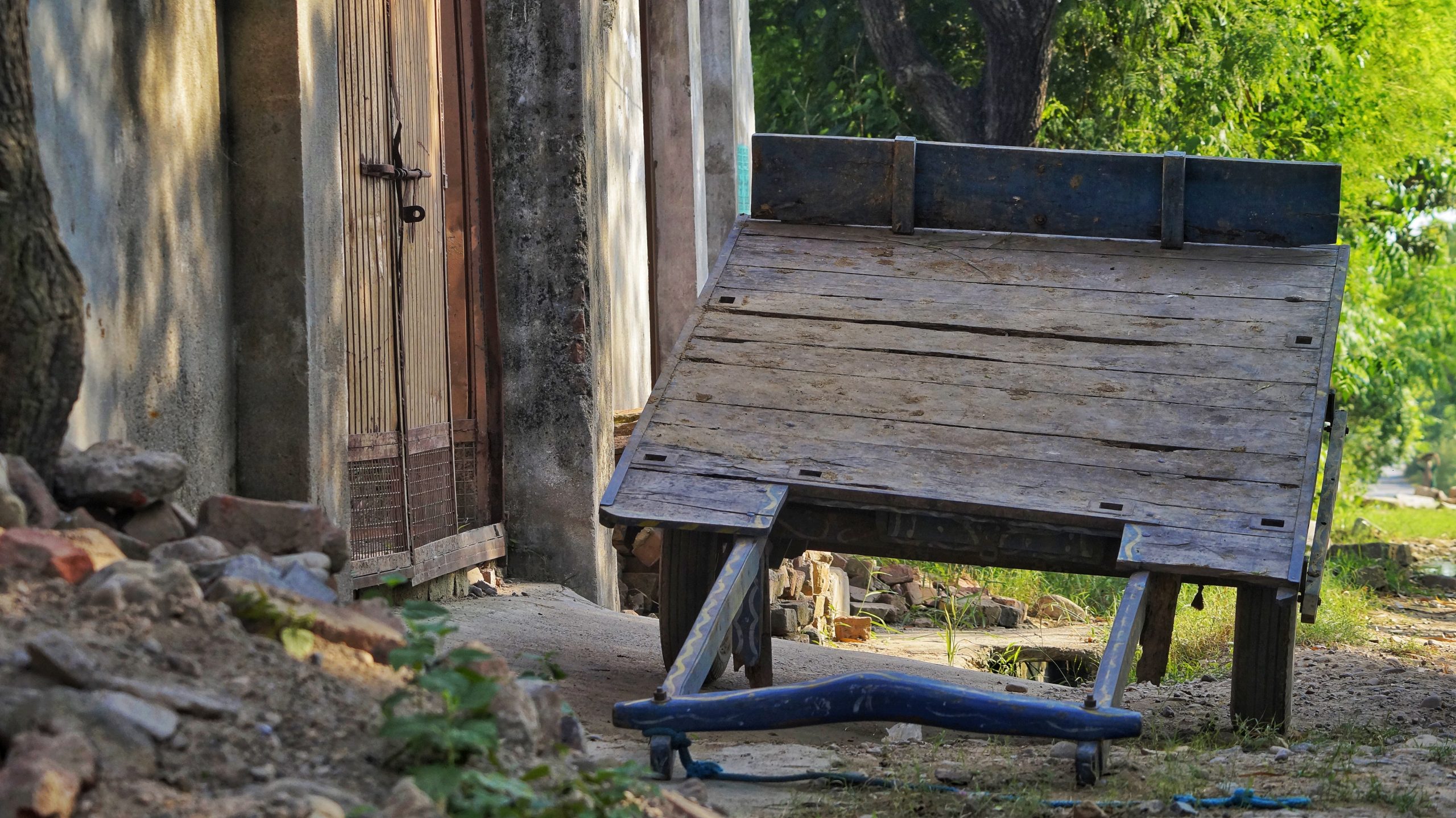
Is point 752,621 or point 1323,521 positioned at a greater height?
point 1323,521

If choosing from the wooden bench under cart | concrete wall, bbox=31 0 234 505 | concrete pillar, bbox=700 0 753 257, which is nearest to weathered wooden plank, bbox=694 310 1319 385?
the wooden bench under cart

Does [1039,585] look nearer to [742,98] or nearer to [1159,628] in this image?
[742,98]

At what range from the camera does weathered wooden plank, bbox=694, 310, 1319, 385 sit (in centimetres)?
427

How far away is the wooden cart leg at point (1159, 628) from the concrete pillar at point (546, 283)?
103 inches

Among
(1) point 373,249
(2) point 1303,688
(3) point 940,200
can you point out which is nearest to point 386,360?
(1) point 373,249

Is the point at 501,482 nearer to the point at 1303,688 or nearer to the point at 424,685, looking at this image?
the point at 1303,688

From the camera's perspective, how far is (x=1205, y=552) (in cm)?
371

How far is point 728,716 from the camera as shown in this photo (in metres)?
3.26

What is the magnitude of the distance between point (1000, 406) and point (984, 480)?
1.17 feet

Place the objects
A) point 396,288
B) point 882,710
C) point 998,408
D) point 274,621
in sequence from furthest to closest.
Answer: point 396,288 → point 998,408 → point 882,710 → point 274,621

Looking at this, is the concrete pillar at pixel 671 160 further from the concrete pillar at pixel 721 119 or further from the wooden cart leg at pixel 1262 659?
the wooden cart leg at pixel 1262 659

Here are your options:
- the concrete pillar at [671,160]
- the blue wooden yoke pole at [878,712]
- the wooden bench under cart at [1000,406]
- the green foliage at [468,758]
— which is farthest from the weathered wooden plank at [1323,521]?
the concrete pillar at [671,160]

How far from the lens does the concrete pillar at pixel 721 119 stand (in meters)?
10.4

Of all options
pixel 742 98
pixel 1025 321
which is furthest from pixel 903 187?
pixel 742 98
